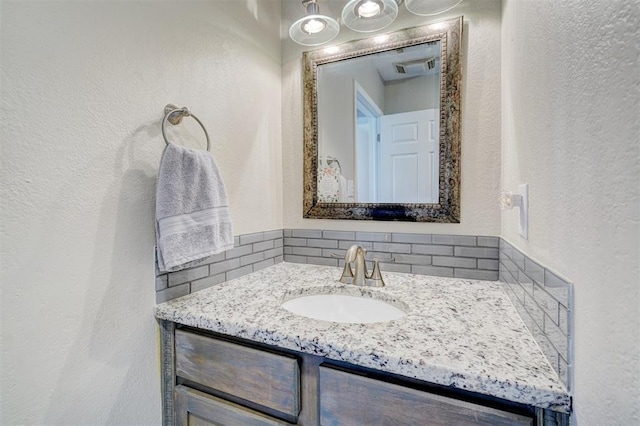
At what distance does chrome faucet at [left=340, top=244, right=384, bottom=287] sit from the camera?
1.13 meters

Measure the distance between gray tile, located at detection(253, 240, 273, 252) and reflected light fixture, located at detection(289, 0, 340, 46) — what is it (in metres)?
0.94

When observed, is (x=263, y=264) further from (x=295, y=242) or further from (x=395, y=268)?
(x=395, y=268)

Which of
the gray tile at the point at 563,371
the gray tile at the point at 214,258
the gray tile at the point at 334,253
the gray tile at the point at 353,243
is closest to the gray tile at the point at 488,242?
the gray tile at the point at 353,243

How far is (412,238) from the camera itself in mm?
1268

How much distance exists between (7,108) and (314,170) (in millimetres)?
1048

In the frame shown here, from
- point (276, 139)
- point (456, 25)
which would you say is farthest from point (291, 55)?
point (456, 25)

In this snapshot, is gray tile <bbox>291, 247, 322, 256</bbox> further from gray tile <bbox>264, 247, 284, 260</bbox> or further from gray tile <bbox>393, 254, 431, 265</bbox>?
gray tile <bbox>393, 254, 431, 265</bbox>

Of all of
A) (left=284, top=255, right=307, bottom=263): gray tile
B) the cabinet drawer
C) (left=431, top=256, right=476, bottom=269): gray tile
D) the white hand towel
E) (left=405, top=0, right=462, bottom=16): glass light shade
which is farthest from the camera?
(left=284, top=255, right=307, bottom=263): gray tile

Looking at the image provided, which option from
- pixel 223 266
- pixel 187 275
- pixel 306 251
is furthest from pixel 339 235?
pixel 187 275

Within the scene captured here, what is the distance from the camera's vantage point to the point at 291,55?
1505 mm

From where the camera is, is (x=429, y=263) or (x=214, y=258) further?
(x=429, y=263)

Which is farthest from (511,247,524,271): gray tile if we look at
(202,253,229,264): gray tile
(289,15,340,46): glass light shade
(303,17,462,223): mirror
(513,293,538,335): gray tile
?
(289,15,340,46): glass light shade

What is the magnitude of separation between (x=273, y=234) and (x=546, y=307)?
1.11m

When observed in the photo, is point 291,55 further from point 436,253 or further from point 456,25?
point 436,253
